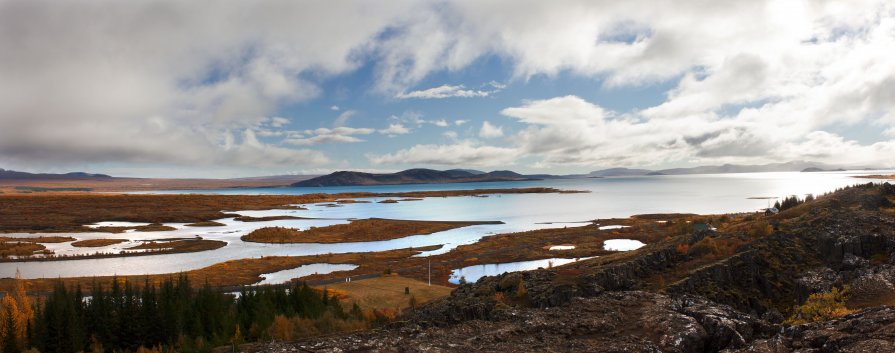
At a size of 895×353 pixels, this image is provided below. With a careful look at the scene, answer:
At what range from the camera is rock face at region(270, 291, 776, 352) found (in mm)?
20000

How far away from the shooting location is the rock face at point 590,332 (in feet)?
65.6

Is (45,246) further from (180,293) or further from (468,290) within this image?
(468,290)

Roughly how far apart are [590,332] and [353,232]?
4384 inches

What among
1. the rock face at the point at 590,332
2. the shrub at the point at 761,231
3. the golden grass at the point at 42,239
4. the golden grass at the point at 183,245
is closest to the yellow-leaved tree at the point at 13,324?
the rock face at the point at 590,332

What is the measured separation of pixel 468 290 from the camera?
1558 inches

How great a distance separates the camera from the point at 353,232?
128m

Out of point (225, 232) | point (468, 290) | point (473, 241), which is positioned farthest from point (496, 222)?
point (468, 290)

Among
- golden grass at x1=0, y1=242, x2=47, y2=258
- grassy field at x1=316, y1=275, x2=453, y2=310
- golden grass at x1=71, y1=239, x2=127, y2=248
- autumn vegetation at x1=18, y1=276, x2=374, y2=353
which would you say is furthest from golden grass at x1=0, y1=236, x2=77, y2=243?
grassy field at x1=316, y1=275, x2=453, y2=310

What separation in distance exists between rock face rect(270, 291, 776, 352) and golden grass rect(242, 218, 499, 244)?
95.6 metres

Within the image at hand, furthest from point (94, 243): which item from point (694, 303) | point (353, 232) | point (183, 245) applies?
point (694, 303)

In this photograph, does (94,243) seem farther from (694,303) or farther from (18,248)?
(694,303)

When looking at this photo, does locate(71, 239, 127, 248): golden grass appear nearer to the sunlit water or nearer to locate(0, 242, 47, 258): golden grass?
locate(0, 242, 47, 258): golden grass

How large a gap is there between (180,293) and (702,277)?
152ft

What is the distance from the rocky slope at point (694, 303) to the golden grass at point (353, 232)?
282ft
